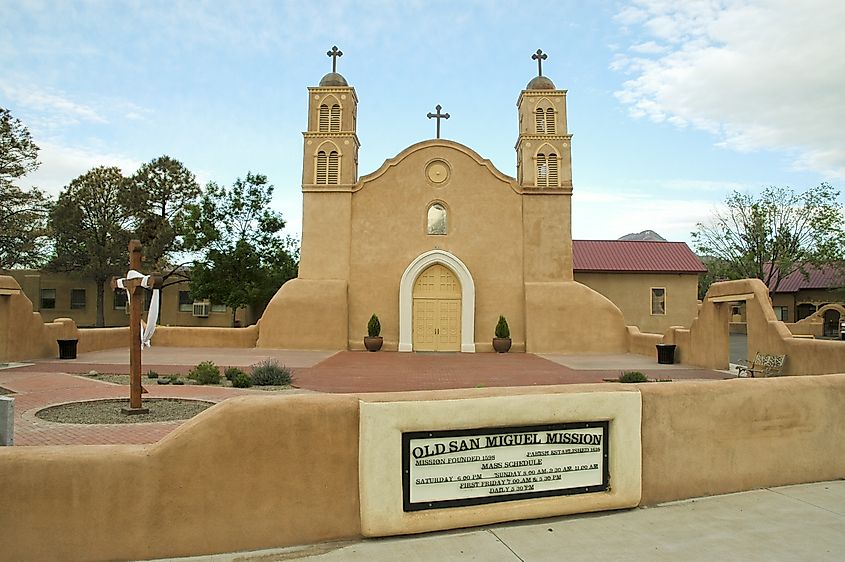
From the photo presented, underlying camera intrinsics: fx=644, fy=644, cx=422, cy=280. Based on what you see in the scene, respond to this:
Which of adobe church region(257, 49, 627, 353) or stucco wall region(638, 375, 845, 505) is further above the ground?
adobe church region(257, 49, 627, 353)

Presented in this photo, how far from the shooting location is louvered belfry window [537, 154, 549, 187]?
85.8 feet

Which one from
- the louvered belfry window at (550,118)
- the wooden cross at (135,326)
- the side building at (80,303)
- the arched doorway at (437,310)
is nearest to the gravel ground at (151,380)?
the wooden cross at (135,326)

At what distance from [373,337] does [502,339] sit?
490 centimetres

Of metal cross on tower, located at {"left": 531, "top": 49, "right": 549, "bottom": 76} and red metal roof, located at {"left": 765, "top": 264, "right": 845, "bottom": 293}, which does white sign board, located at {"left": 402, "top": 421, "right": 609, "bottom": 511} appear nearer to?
metal cross on tower, located at {"left": 531, "top": 49, "right": 549, "bottom": 76}

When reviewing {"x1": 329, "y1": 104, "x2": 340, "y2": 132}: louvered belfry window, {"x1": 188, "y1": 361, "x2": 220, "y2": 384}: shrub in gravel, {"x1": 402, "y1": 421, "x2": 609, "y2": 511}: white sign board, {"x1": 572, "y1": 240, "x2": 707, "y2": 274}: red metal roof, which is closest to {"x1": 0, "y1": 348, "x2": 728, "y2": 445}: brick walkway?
{"x1": 188, "y1": 361, "x2": 220, "y2": 384}: shrub in gravel

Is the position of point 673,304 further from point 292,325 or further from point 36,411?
point 36,411

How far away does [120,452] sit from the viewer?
4598 mm

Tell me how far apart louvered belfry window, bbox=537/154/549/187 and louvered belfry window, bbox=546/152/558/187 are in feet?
0.27

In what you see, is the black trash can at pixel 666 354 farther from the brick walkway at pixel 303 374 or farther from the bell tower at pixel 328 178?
the bell tower at pixel 328 178

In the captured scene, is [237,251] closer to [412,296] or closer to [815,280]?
[412,296]

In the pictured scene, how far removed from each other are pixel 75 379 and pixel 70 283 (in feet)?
112

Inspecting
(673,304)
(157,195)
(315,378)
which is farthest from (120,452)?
(157,195)

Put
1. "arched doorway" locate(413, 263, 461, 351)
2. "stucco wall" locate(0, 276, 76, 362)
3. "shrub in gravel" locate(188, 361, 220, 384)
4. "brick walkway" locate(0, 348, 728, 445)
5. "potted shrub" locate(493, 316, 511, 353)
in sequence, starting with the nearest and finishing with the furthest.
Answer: "brick walkway" locate(0, 348, 728, 445) → "shrub in gravel" locate(188, 361, 220, 384) → "stucco wall" locate(0, 276, 76, 362) → "potted shrub" locate(493, 316, 511, 353) → "arched doorway" locate(413, 263, 461, 351)

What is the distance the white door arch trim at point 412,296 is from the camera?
81.4 ft
